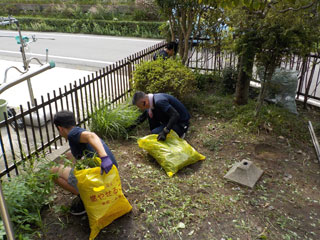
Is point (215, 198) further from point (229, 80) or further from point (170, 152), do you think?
point (229, 80)

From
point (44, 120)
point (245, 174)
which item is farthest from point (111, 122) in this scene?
point (245, 174)

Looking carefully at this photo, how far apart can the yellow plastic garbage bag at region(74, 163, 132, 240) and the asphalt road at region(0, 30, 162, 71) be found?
7.54 metres

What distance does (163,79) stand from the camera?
19.4 ft

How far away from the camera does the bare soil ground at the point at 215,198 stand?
3.30 m

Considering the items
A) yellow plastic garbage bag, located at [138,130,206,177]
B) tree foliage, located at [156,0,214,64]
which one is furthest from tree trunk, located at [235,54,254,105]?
yellow plastic garbage bag, located at [138,130,206,177]

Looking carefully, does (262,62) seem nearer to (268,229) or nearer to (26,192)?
(268,229)

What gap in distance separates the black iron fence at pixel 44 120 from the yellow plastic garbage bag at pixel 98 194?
3.82 ft

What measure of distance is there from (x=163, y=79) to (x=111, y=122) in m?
1.37

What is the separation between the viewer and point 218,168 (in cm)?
446

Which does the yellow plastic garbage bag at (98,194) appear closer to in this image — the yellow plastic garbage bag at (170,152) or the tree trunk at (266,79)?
the yellow plastic garbage bag at (170,152)

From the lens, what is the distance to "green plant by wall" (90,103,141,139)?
516cm

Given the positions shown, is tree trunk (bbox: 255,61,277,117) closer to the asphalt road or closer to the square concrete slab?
the square concrete slab

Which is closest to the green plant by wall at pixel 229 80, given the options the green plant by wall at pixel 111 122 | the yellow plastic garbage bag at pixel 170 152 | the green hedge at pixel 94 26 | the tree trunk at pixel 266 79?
the tree trunk at pixel 266 79

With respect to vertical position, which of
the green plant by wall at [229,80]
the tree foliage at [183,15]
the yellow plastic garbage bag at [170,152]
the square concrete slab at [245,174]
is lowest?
the square concrete slab at [245,174]
